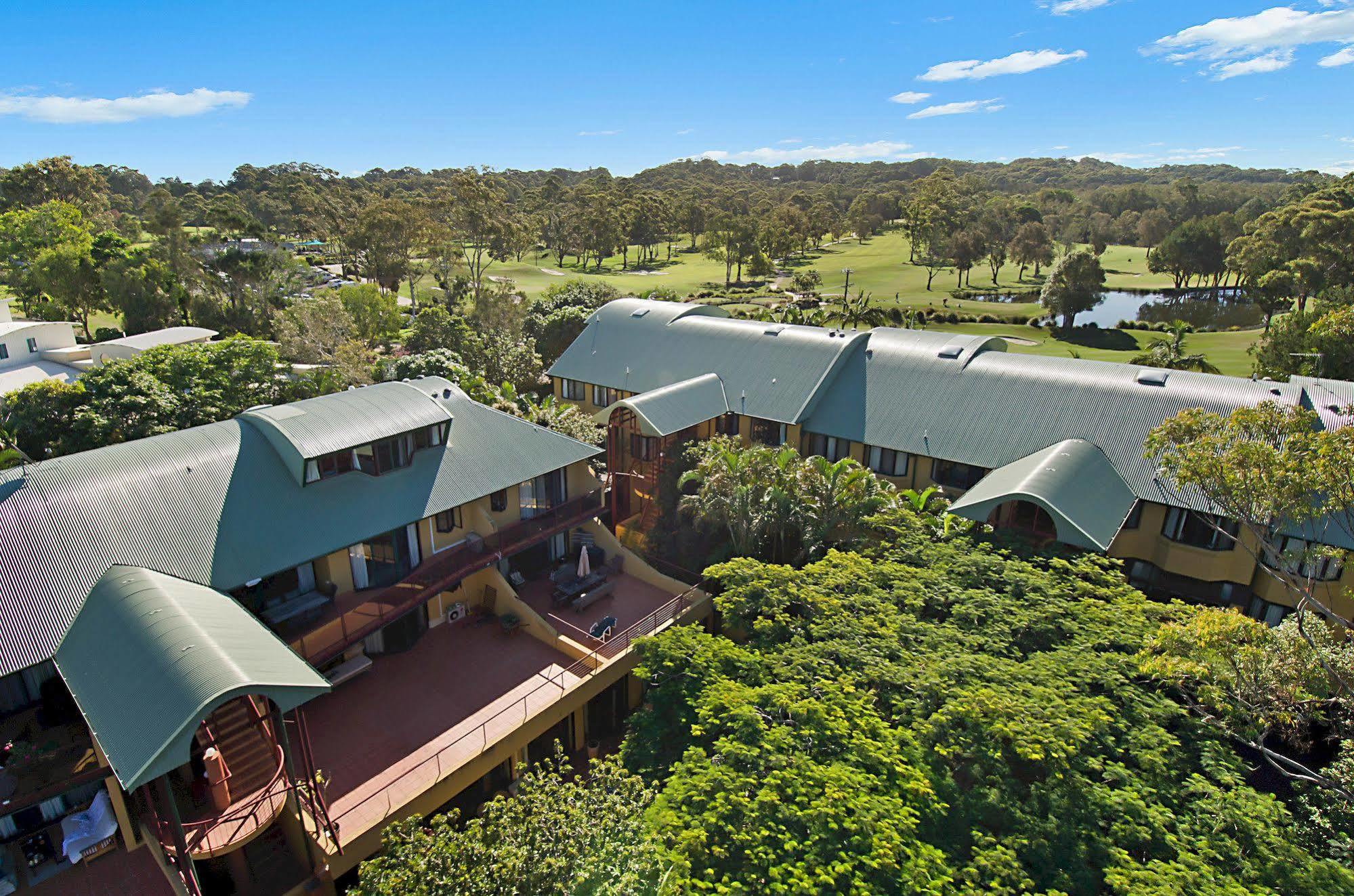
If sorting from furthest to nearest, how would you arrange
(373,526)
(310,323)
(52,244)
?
(52,244) < (310,323) < (373,526)

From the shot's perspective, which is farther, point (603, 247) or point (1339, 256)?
point (603, 247)

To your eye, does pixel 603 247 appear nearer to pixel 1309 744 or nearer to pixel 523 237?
pixel 523 237

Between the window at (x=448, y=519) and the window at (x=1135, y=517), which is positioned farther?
the window at (x=1135, y=517)

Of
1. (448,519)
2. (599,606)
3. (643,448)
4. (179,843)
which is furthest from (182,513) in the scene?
(643,448)

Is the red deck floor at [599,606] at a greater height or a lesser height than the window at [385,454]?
lesser

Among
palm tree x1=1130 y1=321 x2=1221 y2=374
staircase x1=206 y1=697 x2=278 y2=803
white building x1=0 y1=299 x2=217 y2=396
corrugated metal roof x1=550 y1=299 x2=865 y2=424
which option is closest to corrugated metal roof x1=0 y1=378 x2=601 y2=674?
staircase x1=206 y1=697 x2=278 y2=803

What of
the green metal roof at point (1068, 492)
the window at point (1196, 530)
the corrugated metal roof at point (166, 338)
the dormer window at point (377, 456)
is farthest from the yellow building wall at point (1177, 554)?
the corrugated metal roof at point (166, 338)

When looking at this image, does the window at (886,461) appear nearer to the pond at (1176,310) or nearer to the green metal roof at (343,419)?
the green metal roof at (343,419)

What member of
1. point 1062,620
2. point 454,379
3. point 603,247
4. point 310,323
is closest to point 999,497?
point 1062,620
